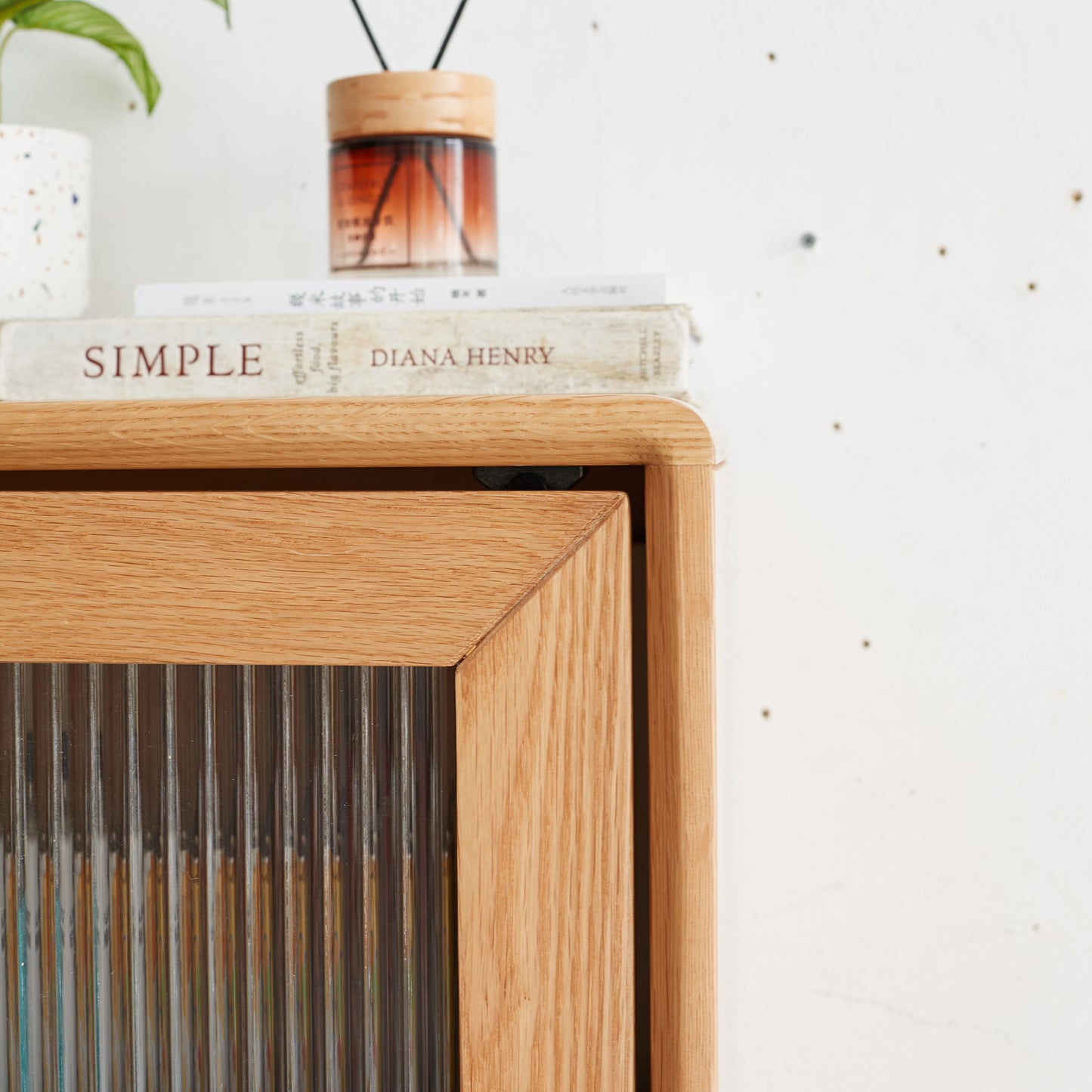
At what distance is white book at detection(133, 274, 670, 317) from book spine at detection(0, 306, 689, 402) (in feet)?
0.05

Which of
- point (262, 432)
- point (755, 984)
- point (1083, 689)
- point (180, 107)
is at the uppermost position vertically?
point (180, 107)

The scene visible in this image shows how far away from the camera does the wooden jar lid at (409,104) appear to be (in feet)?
1.73

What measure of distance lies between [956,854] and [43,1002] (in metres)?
0.47

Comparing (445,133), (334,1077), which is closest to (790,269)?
(445,133)

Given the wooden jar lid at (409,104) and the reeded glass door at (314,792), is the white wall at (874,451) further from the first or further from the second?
the reeded glass door at (314,792)

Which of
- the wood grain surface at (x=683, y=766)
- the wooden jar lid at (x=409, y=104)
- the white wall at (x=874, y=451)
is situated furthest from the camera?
the white wall at (x=874, y=451)

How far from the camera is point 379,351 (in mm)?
472

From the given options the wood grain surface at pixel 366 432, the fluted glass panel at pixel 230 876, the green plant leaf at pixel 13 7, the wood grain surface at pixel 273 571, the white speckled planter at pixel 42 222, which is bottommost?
the fluted glass panel at pixel 230 876

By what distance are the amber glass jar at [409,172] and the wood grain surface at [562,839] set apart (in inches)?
7.8

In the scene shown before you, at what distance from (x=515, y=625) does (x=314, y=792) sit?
99 mm

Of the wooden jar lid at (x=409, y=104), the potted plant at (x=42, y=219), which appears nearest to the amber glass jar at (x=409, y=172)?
the wooden jar lid at (x=409, y=104)

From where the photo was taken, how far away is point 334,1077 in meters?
0.43

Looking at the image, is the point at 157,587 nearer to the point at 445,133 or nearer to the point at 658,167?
the point at 445,133

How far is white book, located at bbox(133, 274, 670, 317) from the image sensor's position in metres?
0.50
